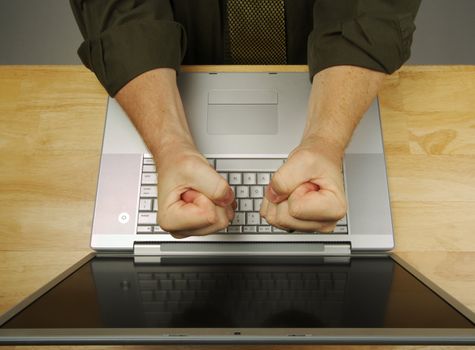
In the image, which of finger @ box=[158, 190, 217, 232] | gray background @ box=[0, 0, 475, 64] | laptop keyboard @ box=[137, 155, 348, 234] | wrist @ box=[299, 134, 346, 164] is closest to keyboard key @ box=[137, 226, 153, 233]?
laptop keyboard @ box=[137, 155, 348, 234]

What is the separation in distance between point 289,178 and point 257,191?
0.12 metres

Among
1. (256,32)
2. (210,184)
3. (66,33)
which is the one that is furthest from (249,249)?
(66,33)

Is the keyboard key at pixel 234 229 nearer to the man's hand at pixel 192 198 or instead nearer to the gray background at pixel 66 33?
the man's hand at pixel 192 198

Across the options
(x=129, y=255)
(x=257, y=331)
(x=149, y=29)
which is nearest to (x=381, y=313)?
(x=257, y=331)

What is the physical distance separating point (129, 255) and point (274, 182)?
0.22 meters

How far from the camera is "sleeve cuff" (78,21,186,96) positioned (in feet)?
1.69

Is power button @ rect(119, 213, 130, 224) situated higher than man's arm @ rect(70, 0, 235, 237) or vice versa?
man's arm @ rect(70, 0, 235, 237)

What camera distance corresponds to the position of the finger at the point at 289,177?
415 mm

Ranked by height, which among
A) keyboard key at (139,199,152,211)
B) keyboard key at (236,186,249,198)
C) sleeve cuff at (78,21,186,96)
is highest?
sleeve cuff at (78,21,186,96)

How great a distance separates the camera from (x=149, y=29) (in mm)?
526

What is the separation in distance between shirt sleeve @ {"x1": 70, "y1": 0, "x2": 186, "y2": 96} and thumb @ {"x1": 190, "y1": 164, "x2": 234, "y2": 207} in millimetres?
175

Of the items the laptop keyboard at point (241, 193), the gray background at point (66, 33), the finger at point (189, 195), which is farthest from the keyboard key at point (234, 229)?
the gray background at point (66, 33)

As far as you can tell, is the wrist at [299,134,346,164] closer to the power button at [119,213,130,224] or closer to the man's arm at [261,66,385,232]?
the man's arm at [261,66,385,232]

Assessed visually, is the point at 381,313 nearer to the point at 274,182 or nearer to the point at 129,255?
the point at 274,182
